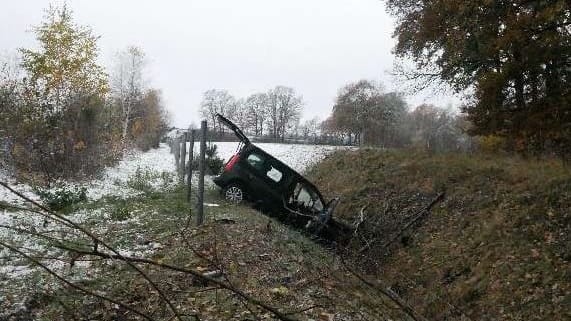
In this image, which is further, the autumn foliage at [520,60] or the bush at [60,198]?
the bush at [60,198]

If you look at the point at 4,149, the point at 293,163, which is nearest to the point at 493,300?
the point at 4,149

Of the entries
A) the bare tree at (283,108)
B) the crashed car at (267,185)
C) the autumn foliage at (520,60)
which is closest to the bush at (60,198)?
the crashed car at (267,185)

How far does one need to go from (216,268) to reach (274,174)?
885 centimetres

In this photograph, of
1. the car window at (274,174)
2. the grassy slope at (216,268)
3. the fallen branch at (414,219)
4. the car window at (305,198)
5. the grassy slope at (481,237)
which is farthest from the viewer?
the car window at (274,174)

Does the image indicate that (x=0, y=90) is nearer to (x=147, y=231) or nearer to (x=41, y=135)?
(x=41, y=135)

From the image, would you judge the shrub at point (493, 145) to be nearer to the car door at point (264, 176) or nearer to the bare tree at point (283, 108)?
the car door at point (264, 176)

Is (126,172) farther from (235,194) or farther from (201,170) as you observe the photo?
(201,170)

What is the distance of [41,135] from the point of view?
13.7 metres

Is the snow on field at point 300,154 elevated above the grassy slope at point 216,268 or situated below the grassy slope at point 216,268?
above

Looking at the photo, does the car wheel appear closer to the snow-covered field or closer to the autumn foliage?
the snow-covered field

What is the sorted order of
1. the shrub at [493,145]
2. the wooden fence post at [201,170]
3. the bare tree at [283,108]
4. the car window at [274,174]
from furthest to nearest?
1. the bare tree at [283,108]
2. the shrub at [493,145]
3. the car window at [274,174]
4. the wooden fence post at [201,170]

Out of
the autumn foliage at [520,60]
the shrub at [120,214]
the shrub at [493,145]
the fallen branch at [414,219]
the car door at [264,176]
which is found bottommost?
the fallen branch at [414,219]

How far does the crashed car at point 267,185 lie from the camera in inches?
469

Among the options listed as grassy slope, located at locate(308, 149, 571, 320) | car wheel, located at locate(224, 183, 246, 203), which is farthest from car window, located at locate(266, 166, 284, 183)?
grassy slope, located at locate(308, 149, 571, 320)
